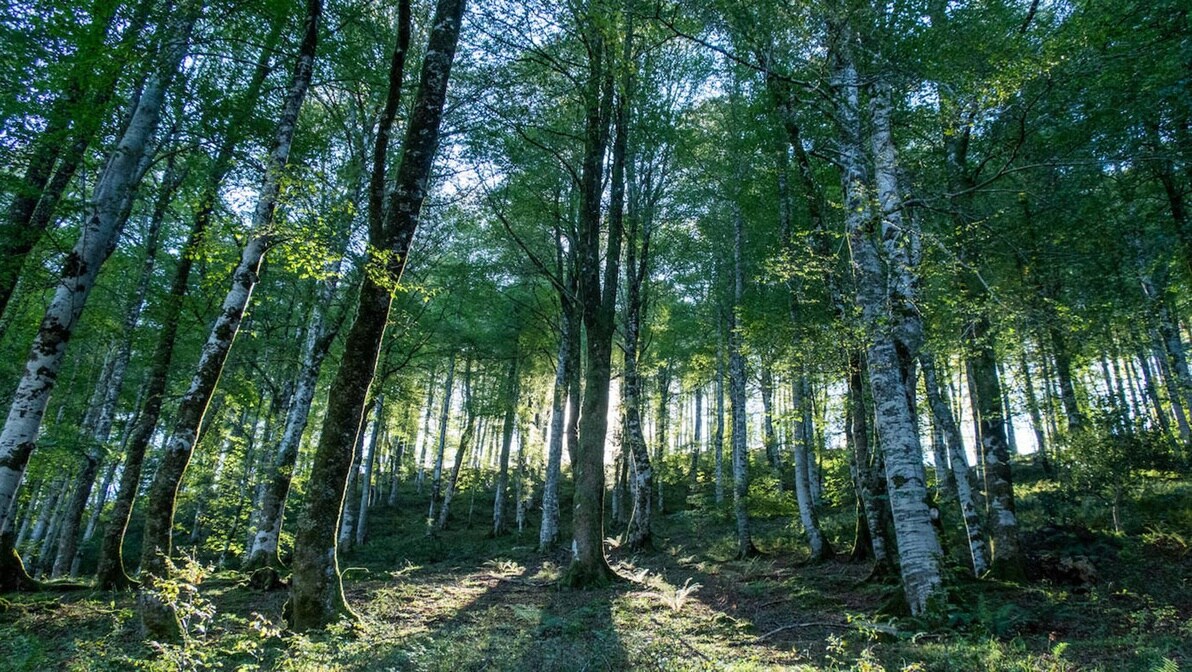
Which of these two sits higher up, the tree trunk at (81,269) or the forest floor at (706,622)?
the tree trunk at (81,269)

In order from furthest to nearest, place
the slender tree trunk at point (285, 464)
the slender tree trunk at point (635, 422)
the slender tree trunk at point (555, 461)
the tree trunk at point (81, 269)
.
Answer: the slender tree trunk at point (555, 461) < the slender tree trunk at point (635, 422) < the slender tree trunk at point (285, 464) < the tree trunk at point (81, 269)

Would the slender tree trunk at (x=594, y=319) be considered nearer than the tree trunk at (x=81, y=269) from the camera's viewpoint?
No

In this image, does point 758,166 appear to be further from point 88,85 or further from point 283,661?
point 283,661

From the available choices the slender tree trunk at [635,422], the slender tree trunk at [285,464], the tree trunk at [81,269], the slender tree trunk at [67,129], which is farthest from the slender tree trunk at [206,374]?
the slender tree trunk at [635,422]

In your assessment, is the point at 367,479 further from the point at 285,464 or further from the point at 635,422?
Result: the point at 635,422

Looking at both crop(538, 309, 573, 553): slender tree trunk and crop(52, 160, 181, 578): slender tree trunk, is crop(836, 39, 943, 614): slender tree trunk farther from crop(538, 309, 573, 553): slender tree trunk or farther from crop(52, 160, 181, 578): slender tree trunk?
crop(52, 160, 181, 578): slender tree trunk

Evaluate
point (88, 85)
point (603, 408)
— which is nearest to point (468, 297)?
point (603, 408)

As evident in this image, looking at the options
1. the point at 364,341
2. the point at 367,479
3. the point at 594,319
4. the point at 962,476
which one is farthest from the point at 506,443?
the point at 364,341

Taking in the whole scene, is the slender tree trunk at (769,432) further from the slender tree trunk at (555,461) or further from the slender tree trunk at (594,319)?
the slender tree trunk at (594,319)

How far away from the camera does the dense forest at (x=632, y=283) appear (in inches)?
264

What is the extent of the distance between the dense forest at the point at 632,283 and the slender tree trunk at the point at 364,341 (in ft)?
0.14

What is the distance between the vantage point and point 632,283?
738 inches

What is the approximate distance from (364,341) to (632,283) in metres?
12.5

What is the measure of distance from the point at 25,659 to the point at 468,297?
53.3ft
